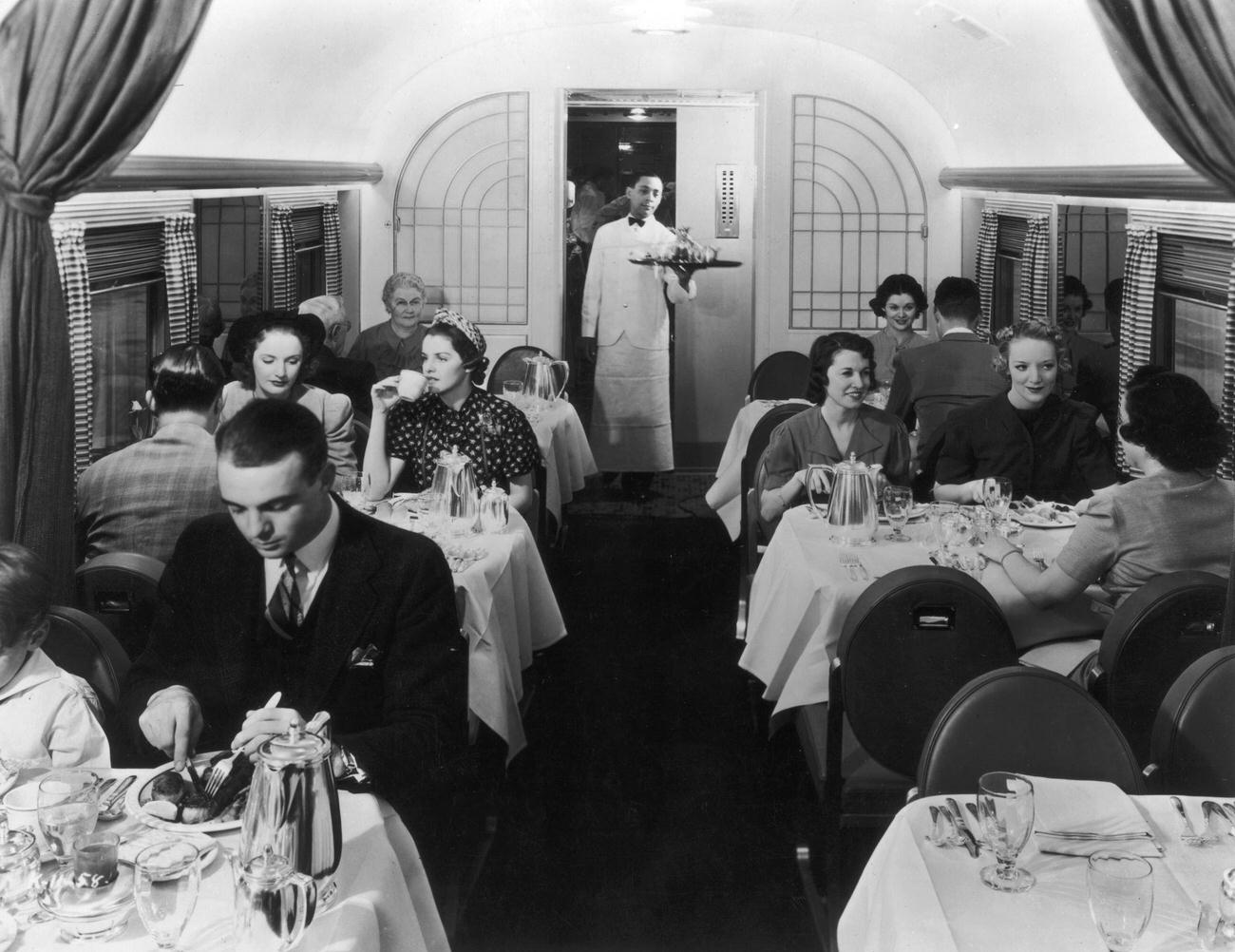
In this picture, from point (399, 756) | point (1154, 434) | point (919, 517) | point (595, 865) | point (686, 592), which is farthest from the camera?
point (686, 592)

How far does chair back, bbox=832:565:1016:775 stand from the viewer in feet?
10.1

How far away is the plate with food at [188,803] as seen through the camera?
6.74 ft

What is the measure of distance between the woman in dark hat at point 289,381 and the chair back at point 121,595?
71 centimetres

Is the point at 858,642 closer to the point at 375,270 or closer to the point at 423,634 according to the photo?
the point at 423,634

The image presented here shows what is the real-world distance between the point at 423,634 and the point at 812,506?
86.0 inches

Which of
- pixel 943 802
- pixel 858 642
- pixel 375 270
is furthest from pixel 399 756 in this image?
pixel 375 270


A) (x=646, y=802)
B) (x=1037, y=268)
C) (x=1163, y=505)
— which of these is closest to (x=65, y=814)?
(x=646, y=802)

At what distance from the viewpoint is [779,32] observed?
7.64 metres

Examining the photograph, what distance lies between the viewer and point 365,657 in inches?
93.4

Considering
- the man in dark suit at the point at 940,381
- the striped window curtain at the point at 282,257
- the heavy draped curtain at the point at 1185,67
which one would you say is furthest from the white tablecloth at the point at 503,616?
the striped window curtain at the point at 282,257

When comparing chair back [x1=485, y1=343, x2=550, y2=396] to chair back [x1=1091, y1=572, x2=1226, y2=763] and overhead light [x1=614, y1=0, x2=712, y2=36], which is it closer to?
overhead light [x1=614, y1=0, x2=712, y2=36]

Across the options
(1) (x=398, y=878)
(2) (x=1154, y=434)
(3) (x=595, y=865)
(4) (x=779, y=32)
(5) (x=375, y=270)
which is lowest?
(3) (x=595, y=865)

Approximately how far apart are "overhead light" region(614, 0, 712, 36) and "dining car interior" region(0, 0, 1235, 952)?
3 cm

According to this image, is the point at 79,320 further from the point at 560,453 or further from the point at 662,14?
the point at 662,14
